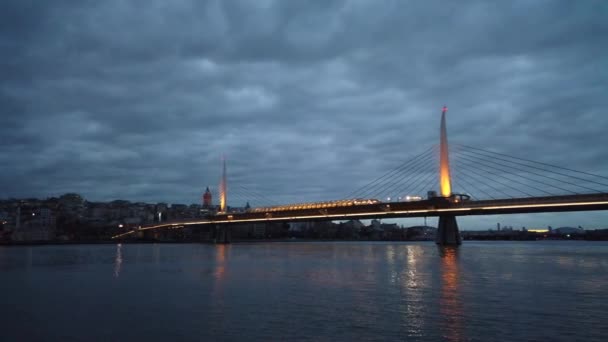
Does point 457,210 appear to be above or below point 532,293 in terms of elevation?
above

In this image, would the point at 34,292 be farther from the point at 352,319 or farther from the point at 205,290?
the point at 352,319

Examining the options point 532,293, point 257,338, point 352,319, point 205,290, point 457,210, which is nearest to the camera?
point 257,338

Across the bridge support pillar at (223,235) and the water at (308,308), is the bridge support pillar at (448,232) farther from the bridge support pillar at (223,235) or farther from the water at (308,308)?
the bridge support pillar at (223,235)

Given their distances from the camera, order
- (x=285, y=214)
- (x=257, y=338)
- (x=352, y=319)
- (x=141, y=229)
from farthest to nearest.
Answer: (x=141, y=229)
(x=285, y=214)
(x=352, y=319)
(x=257, y=338)

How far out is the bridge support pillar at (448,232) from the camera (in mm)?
72875

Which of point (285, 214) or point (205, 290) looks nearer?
point (205, 290)

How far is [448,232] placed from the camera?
73.8 metres

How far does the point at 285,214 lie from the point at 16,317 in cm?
7673

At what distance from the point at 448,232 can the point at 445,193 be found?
1227 centimetres

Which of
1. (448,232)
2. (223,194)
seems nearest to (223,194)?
(223,194)

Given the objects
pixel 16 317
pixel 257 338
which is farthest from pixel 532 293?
pixel 16 317

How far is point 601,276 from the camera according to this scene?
30.8 meters

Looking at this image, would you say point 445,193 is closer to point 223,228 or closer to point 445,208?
point 445,208

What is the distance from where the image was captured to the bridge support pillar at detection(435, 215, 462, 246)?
2869 inches
